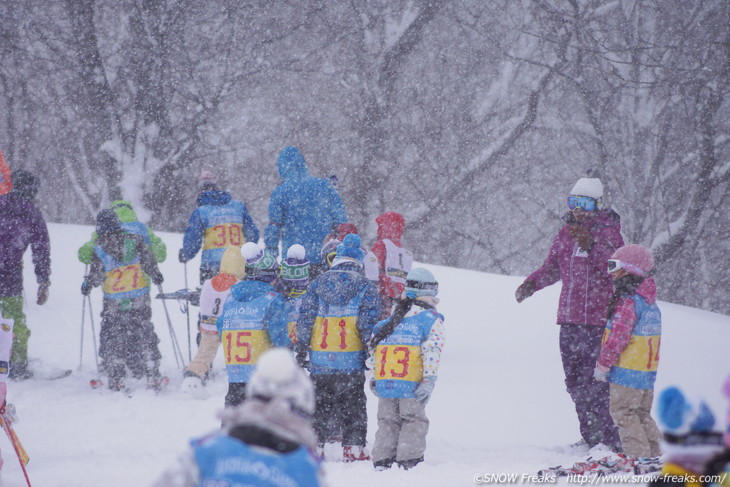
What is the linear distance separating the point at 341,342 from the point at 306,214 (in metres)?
2.59

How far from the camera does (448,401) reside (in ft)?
25.6

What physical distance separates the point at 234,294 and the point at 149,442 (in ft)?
5.13

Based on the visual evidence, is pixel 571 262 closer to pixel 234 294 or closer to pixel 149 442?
pixel 234 294

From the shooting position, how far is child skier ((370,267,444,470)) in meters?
5.54

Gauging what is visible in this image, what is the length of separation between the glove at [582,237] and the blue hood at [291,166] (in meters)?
3.19

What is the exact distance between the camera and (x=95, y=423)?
7277mm

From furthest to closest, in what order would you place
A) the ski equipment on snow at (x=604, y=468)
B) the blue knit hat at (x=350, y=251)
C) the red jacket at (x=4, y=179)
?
the red jacket at (x=4, y=179) → the blue knit hat at (x=350, y=251) → the ski equipment on snow at (x=604, y=468)

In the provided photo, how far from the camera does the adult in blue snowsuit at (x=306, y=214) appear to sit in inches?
327

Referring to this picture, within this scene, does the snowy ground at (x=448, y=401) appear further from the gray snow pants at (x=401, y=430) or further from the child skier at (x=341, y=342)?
the child skier at (x=341, y=342)

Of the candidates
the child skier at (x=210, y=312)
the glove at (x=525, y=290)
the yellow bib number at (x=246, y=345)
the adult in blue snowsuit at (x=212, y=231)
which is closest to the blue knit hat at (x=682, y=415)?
the yellow bib number at (x=246, y=345)

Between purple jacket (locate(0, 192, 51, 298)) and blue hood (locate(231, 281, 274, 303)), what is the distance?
346 cm

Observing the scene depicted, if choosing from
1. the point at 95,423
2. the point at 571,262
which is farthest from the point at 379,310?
the point at 95,423

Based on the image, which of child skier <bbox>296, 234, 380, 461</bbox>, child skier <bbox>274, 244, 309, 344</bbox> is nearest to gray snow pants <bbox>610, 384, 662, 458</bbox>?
child skier <bbox>296, 234, 380, 461</bbox>

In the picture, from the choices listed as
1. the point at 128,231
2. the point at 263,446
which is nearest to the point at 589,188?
the point at 263,446
